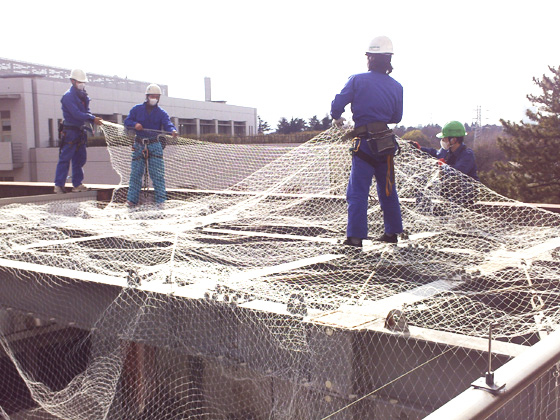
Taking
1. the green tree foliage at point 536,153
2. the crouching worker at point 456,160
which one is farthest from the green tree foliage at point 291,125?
the crouching worker at point 456,160

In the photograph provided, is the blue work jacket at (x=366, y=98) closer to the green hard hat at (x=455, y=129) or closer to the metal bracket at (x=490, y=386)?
the green hard hat at (x=455, y=129)

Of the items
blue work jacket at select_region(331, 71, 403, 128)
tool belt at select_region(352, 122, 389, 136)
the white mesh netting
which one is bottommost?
the white mesh netting

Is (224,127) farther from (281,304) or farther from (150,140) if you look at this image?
Answer: (281,304)

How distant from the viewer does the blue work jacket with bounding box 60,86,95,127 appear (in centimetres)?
976

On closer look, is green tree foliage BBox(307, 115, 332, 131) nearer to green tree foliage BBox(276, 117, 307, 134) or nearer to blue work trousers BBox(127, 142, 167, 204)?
green tree foliage BBox(276, 117, 307, 134)

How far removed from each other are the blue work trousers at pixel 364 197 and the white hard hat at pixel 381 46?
0.82 m

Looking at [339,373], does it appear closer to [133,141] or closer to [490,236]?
[490,236]

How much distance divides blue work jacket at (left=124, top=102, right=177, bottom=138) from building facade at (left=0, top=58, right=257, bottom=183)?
23319mm

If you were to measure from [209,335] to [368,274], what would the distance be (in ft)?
4.47

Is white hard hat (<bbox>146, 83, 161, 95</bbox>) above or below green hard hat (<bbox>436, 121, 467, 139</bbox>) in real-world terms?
above

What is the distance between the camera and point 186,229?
22.3 feet

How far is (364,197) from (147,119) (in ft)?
15.9

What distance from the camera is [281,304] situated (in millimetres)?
4062

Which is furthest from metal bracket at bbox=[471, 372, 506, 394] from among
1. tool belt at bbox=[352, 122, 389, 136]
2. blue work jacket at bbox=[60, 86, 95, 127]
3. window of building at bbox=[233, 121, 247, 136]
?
window of building at bbox=[233, 121, 247, 136]
